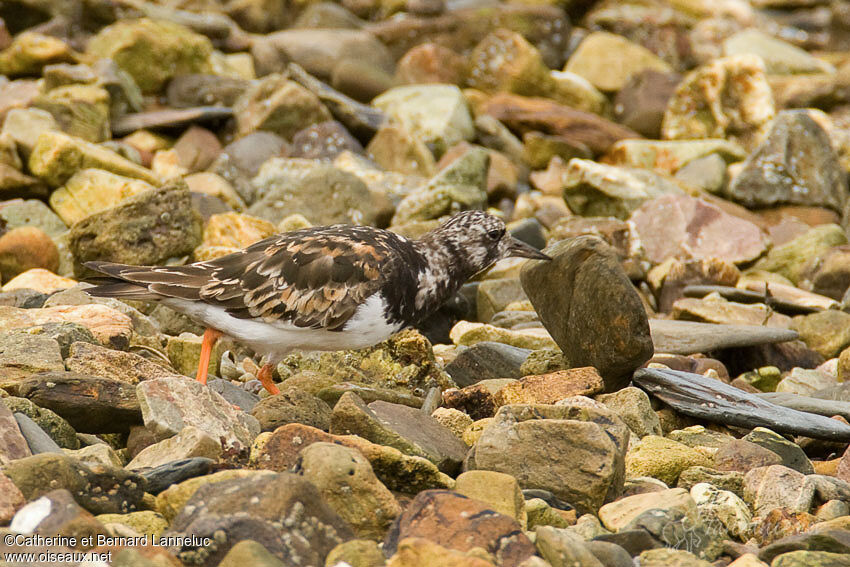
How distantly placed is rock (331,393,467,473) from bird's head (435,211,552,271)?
5.33ft

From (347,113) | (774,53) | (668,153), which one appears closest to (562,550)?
(347,113)

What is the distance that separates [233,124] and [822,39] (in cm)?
1442

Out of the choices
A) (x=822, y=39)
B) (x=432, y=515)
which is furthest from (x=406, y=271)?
(x=822, y=39)

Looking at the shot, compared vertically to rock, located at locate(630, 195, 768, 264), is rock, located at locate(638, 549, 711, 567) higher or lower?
higher

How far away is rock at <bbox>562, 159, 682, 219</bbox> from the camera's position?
10695mm

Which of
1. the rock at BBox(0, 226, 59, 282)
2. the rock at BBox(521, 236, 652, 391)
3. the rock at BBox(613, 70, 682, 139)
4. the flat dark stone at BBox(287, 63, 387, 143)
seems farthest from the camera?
the rock at BBox(613, 70, 682, 139)

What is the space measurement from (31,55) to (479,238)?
7.92 meters

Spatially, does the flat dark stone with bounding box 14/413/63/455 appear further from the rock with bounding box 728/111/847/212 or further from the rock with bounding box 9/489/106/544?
the rock with bounding box 728/111/847/212

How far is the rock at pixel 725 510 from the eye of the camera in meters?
4.69

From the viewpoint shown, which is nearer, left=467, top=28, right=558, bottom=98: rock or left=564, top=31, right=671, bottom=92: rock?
left=467, top=28, right=558, bottom=98: rock

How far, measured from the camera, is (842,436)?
5672 millimetres

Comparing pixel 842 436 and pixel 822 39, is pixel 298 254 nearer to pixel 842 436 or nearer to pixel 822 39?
pixel 842 436

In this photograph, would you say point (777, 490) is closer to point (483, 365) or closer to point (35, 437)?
point (483, 365)

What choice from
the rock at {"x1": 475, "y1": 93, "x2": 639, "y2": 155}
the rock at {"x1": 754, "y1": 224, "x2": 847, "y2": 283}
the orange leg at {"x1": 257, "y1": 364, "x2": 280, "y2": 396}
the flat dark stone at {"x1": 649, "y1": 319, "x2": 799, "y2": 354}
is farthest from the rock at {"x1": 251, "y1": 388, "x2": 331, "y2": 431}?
the rock at {"x1": 475, "y1": 93, "x2": 639, "y2": 155}
